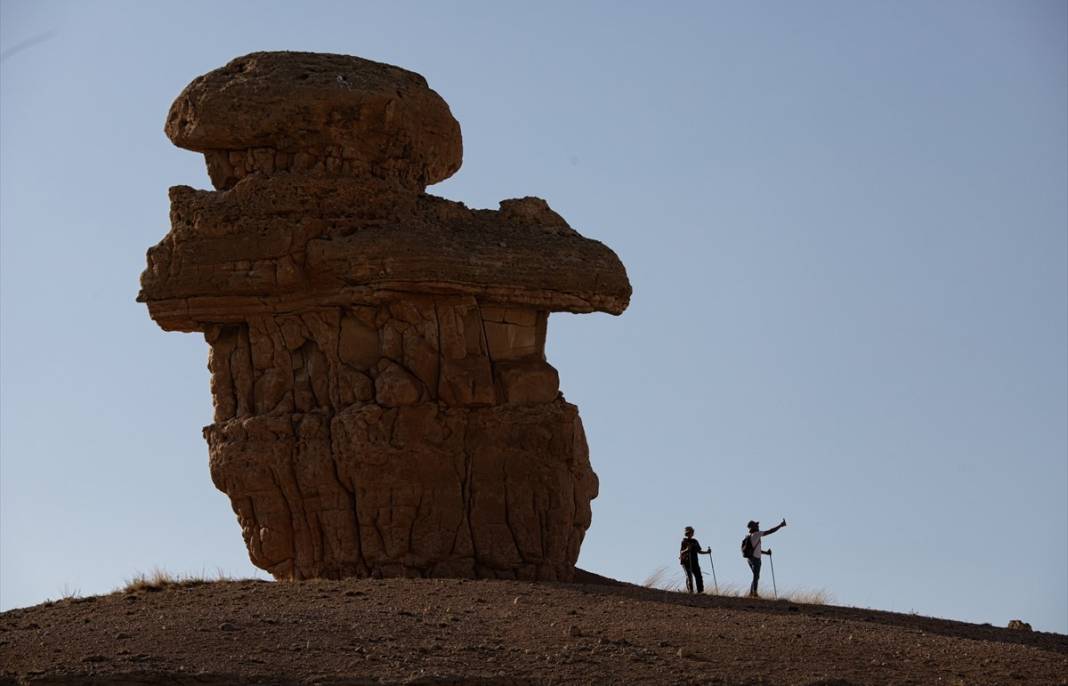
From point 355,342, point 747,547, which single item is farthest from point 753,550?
point 355,342

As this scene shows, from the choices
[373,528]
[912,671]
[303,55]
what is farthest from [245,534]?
[912,671]

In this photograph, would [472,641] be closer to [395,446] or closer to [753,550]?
[395,446]

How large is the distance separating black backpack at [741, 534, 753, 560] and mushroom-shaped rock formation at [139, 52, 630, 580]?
2.80 m

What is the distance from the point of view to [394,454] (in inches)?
854

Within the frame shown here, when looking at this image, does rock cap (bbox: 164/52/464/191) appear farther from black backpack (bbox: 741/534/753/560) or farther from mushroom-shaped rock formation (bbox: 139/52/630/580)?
black backpack (bbox: 741/534/753/560)

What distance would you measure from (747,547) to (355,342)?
18.0 feet

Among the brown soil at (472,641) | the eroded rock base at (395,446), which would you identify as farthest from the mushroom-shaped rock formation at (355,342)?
the brown soil at (472,641)

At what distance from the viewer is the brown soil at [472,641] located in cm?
1730

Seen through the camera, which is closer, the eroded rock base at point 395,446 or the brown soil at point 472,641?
the brown soil at point 472,641

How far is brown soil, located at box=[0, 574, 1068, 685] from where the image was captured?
56.7 feet

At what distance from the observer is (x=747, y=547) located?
966 inches

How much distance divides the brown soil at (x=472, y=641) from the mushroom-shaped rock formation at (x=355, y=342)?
954 mm

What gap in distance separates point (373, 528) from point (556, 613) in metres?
2.98

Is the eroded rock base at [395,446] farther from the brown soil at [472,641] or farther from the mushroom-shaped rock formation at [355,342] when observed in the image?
the brown soil at [472,641]
